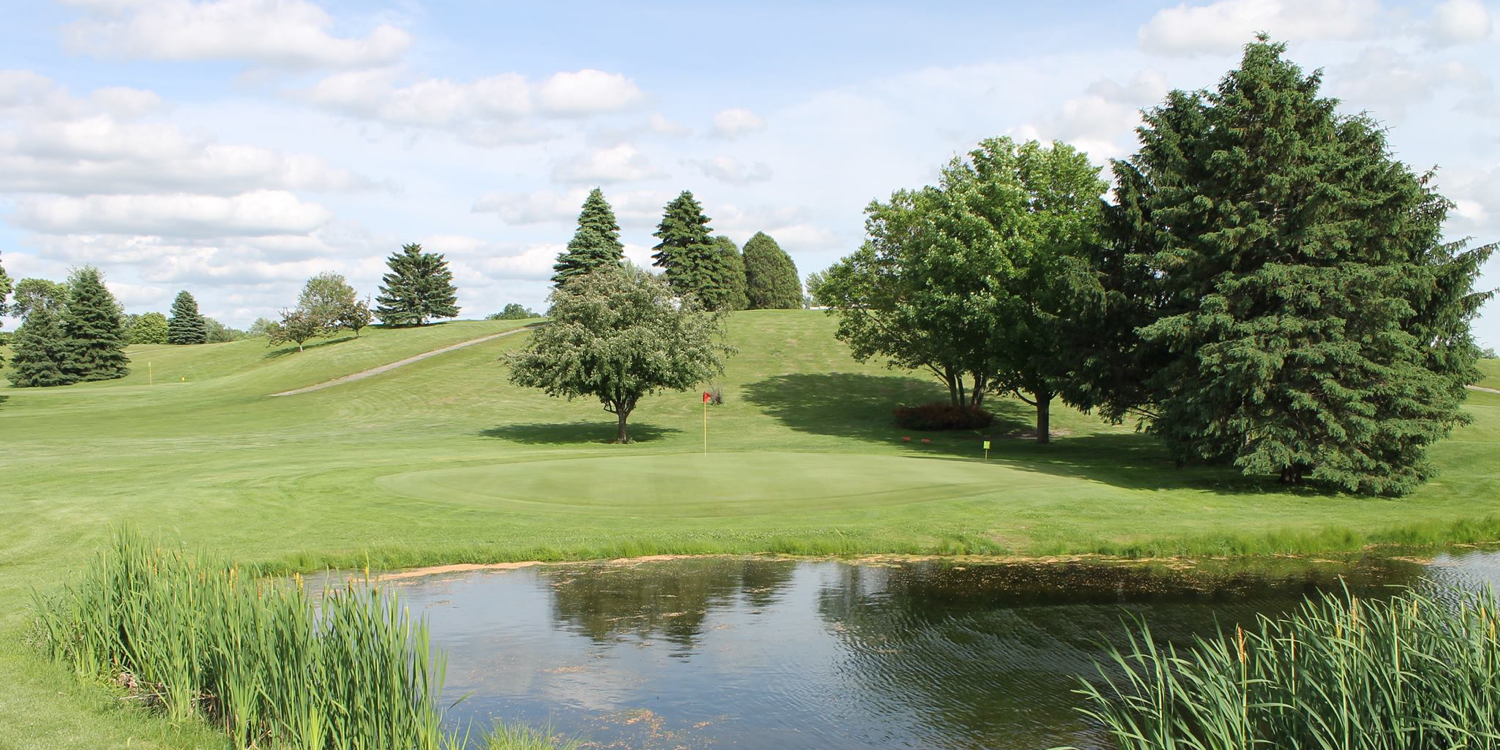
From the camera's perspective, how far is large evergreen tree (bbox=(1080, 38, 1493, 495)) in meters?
26.4

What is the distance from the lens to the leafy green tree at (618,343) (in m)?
42.1

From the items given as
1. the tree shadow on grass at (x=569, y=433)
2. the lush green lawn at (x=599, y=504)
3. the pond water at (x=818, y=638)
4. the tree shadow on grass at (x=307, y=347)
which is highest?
the tree shadow on grass at (x=307, y=347)

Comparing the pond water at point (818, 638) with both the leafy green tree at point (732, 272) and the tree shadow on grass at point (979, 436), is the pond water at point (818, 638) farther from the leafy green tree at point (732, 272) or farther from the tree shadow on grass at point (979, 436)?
the leafy green tree at point (732, 272)

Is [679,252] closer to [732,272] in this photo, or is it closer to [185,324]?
[732,272]

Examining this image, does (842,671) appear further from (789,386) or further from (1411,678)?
(789,386)

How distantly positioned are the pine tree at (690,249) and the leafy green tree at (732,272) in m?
1.20

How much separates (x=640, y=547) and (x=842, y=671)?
7.82 m

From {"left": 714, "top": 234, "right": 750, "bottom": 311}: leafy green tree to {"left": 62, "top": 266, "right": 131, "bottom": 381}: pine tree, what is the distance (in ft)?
177

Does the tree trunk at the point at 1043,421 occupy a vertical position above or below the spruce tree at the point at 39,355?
below

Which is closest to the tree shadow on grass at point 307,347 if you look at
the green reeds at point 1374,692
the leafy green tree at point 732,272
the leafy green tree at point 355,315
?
the leafy green tree at point 355,315

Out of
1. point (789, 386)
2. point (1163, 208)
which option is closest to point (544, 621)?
point (1163, 208)

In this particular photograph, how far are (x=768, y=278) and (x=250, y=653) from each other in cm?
11031

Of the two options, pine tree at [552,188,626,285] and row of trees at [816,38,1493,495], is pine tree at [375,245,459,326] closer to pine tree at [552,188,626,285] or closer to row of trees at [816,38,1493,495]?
pine tree at [552,188,626,285]

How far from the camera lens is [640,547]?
19.4 metres
